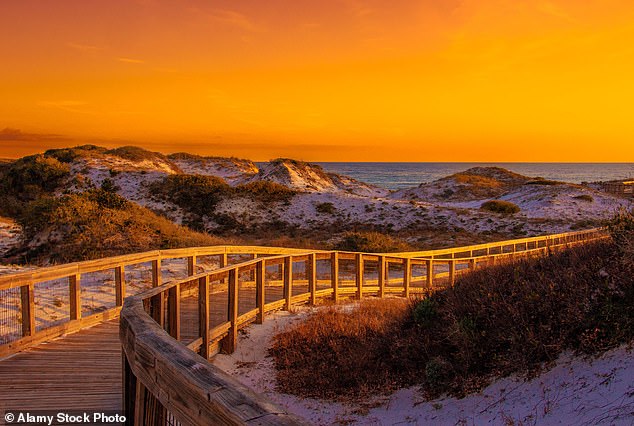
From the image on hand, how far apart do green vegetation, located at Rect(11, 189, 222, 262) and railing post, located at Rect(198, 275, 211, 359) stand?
10.7 m

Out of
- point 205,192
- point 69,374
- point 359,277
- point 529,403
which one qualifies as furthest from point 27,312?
point 205,192

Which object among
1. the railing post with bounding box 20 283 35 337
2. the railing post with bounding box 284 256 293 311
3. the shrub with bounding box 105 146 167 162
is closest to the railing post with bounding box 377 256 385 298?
the railing post with bounding box 284 256 293 311

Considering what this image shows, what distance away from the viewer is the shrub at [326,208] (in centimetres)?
3369

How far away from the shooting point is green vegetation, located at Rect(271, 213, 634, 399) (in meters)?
5.24

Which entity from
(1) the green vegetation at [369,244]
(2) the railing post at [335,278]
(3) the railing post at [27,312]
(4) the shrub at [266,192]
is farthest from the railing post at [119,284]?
(4) the shrub at [266,192]

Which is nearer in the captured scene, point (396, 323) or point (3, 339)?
point (3, 339)

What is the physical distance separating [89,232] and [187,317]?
36.3 ft

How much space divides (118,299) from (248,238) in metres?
19.0

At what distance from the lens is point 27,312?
6523mm

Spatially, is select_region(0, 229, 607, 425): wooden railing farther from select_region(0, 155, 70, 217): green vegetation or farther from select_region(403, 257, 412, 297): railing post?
select_region(0, 155, 70, 217): green vegetation

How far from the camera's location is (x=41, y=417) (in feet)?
14.1

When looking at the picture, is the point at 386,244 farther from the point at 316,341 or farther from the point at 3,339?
the point at 3,339

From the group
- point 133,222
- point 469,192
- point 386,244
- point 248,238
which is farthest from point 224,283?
point 469,192

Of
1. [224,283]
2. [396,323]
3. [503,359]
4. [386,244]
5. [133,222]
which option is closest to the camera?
[503,359]
